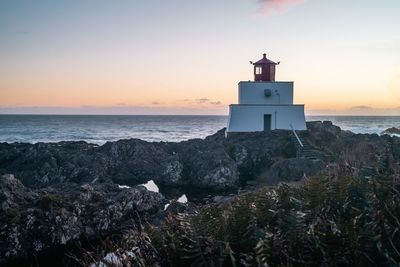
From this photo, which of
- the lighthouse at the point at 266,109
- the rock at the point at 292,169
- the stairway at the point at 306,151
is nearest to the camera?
the rock at the point at 292,169

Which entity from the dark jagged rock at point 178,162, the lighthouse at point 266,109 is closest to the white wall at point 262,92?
the lighthouse at point 266,109

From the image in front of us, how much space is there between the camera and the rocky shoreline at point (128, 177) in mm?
9875

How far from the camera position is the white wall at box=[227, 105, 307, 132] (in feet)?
99.2

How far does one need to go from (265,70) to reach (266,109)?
3.53 m

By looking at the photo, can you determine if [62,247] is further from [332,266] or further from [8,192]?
[332,266]

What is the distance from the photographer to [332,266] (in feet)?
9.48

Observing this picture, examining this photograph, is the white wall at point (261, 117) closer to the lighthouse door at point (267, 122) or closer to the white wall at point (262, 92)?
the lighthouse door at point (267, 122)

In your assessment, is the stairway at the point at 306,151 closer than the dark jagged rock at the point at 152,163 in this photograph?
No


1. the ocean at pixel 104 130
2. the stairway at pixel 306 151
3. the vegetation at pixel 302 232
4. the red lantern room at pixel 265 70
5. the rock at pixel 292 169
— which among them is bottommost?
the ocean at pixel 104 130

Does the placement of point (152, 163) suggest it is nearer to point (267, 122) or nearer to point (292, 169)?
point (292, 169)

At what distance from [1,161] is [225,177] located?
14.4 m

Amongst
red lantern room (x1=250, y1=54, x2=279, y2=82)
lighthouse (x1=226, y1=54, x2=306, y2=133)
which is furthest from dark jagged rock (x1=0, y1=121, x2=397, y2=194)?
red lantern room (x1=250, y1=54, x2=279, y2=82)

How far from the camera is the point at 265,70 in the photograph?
31.2 m

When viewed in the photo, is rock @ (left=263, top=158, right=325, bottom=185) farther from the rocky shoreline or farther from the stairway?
the stairway
